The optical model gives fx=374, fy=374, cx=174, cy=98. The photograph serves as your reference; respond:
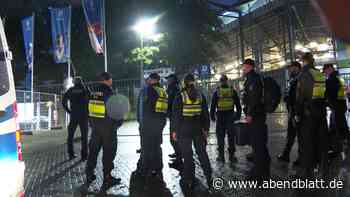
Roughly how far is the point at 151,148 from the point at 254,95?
86.0 inches

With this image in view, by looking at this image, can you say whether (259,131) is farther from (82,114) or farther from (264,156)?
(82,114)

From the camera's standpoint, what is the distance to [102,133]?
20.9ft

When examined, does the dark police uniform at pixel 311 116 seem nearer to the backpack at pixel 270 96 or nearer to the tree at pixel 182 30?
the backpack at pixel 270 96

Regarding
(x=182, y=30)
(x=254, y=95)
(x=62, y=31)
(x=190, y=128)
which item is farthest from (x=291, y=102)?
(x=182, y=30)

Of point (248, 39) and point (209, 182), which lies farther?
point (248, 39)

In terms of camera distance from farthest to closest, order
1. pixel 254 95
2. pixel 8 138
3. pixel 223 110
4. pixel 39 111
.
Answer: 1. pixel 39 111
2. pixel 223 110
3. pixel 254 95
4. pixel 8 138

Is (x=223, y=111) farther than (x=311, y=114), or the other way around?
(x=223, y=111)

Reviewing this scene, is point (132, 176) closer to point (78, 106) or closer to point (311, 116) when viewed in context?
point (78, 106)

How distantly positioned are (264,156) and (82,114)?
15.8 feet

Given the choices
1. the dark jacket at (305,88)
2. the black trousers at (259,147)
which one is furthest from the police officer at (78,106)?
the dark jacket at (305,88)

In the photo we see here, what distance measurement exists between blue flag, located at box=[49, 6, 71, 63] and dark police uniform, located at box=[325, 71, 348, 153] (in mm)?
12812

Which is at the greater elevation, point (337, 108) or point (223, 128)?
point (337, 108)

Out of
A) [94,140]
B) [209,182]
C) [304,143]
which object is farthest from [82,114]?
[304,143]

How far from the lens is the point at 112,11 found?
82.0 ft
